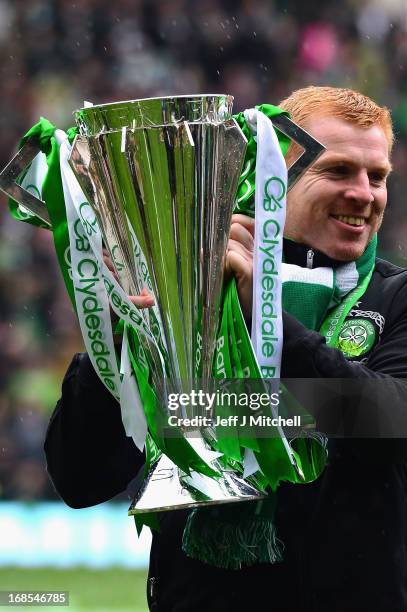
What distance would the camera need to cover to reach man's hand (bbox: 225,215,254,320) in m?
1.61

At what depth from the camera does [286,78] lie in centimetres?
614

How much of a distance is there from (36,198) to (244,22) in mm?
4946

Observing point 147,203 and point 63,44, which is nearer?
point 147,203

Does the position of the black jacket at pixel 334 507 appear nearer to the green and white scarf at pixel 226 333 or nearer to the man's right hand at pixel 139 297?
the green and white scarf at pixel 226 333

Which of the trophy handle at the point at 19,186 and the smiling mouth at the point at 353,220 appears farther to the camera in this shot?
the smiling mouth at the point at 353,220

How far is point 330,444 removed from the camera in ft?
5.45

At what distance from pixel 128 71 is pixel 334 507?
4.79 m

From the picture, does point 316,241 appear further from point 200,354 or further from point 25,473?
point 25,473

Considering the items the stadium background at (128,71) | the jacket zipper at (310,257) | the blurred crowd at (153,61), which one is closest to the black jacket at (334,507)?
the jacket zipper at (310,257)

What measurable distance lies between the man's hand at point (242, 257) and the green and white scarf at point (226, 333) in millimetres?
17

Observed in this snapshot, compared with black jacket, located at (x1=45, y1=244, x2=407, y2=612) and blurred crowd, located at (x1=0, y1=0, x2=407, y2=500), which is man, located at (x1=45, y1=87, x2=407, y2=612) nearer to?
black jacket, located at (x1=45, y1=244, x2=407, y2=612)

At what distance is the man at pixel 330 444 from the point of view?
1.59 m

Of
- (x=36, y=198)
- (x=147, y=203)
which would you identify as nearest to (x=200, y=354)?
(x=147, y=203)

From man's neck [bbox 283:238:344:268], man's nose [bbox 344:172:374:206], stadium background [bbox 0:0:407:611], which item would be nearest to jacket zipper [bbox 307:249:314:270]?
man's neck [bbox 283:238:344:268]
